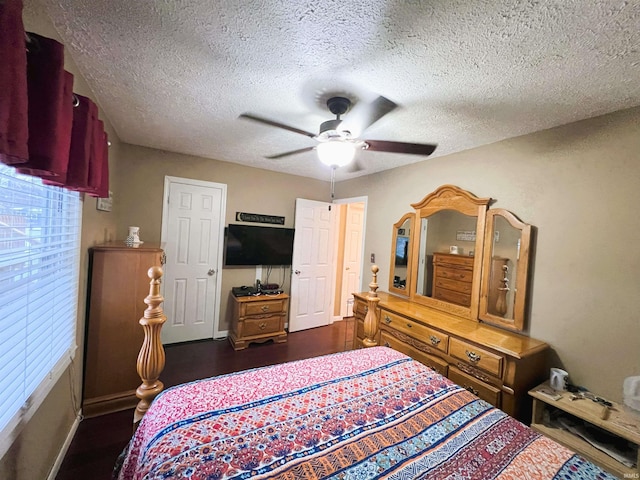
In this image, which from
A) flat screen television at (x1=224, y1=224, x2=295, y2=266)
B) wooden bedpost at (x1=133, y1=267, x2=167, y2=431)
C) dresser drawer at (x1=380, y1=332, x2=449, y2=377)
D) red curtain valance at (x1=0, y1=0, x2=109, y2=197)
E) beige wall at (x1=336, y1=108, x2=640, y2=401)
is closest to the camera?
red curtain valance at (x1=0, y1=0, x2=109, y2=197)

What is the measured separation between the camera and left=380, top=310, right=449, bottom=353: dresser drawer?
221cm

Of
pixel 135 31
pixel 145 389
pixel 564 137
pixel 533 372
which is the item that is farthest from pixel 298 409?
pixel 564 137

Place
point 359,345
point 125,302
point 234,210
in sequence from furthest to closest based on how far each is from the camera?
1. point 234,210
2. point 359,345
3. point 125,302

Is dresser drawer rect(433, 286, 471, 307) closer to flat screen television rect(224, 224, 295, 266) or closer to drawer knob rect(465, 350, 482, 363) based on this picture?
drawer knob rect(465, 350, 482, 363)

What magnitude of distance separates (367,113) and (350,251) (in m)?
3.14

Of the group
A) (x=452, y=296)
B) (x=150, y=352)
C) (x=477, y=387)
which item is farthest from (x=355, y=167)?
(x=150, y=352)

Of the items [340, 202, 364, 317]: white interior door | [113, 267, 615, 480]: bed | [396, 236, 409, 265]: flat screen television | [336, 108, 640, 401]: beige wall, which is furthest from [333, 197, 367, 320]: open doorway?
[113, 267, 615, 480]: bed

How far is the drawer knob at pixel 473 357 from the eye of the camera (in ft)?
6.38

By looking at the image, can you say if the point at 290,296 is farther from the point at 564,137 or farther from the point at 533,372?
the point at 564,137

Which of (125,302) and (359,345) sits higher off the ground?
(125,302)

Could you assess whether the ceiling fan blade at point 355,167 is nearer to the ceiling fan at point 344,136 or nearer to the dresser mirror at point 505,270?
the ceiling fan at point 344,136

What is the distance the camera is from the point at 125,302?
2156 mm

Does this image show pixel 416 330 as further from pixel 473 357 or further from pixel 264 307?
pixel 264 307

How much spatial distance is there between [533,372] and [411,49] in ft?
7.38
